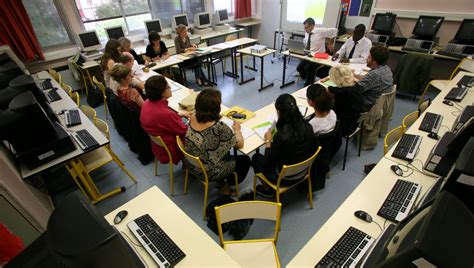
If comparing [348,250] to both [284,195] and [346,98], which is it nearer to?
[284,195]

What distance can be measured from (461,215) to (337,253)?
2.12ft

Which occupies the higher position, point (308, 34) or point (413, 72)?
point (308, 34)

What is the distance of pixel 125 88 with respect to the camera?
2910mm

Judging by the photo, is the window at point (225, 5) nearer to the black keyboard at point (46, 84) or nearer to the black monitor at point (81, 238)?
the black keyboard at point (46, 84)

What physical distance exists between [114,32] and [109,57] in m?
1.94

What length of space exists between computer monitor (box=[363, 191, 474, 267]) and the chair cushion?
0.88 m

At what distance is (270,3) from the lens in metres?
6.71

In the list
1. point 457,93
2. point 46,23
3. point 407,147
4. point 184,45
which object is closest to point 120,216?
point 407,147

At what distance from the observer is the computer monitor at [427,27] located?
4082mm

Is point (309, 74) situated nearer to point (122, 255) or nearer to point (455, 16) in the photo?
point (455, 16)

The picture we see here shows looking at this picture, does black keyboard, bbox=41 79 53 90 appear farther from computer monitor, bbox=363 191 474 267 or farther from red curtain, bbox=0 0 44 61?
computer monitor, bbox=363 191 474 267

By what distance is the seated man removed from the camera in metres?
2.76

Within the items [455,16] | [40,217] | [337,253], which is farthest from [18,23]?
[455,16]

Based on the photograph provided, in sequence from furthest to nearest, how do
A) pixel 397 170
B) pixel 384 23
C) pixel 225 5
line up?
pixel 225 5 < pixel 384 23 < pixel 397 170
